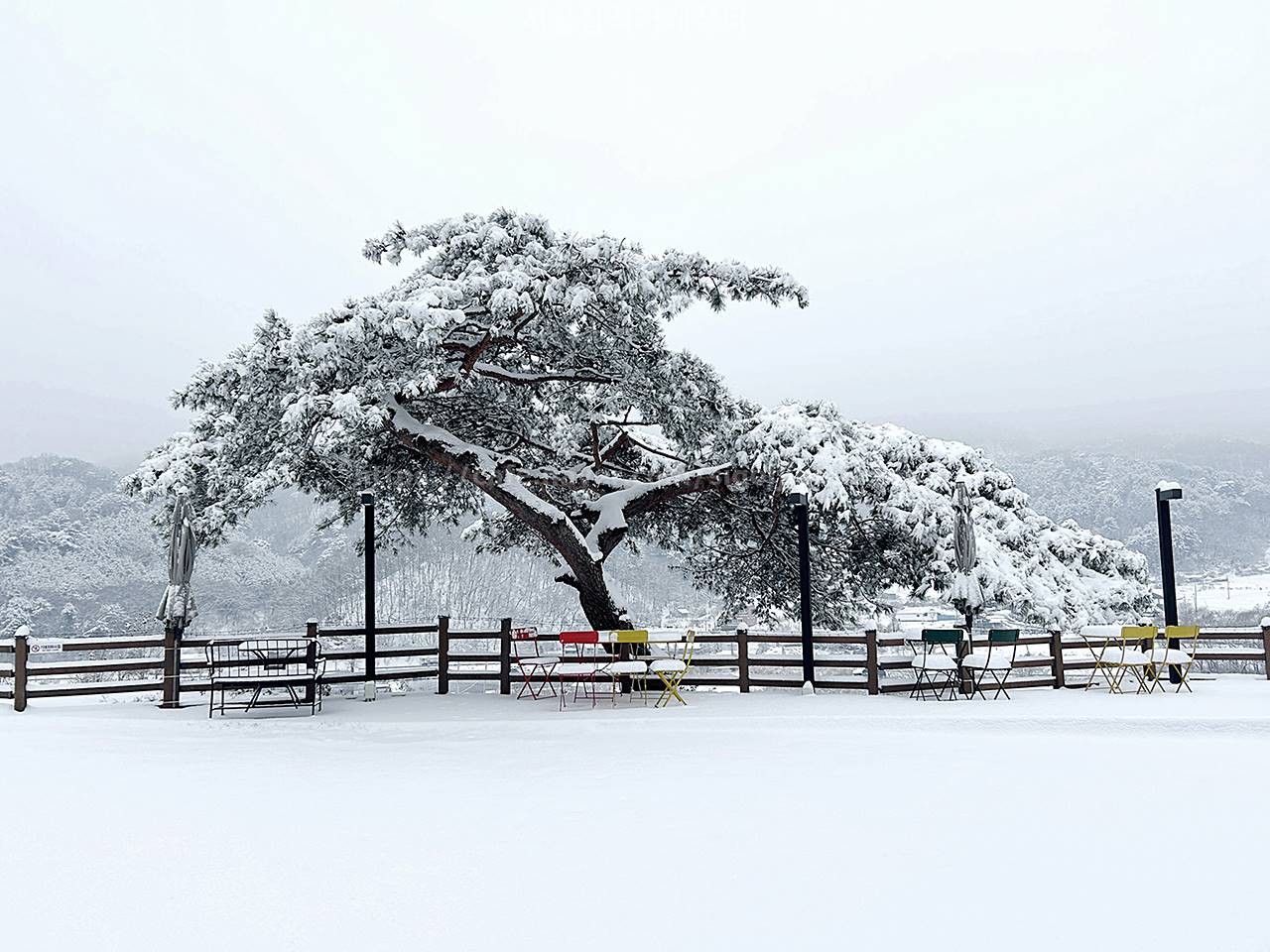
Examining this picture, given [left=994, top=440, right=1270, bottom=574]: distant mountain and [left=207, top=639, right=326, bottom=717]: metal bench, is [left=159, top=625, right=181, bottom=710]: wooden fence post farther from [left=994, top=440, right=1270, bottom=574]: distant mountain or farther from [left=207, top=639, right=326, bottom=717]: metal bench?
[left=994, top=440, right=1270, bottom=574]: distant mountain

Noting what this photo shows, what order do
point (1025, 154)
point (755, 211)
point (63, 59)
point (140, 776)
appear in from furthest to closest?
1. point (755, 211)
2. point (1025, 154)
3. point (63, 59)
4. point (140, 776)

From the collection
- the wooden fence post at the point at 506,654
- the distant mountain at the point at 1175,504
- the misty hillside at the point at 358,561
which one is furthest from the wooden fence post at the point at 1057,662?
the misty hillside at the point at 358,561

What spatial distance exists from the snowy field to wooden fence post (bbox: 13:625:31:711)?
2432mm

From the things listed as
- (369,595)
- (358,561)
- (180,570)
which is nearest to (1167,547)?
(369,595)

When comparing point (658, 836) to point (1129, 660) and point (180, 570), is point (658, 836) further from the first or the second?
point (180, 570)

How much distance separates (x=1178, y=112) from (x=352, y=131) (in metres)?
24.1

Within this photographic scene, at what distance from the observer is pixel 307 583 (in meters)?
39.1

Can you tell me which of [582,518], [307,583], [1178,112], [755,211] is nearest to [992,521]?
[582,518]

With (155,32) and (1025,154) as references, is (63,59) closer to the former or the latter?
(155,32)

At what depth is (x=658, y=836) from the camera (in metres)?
5.16

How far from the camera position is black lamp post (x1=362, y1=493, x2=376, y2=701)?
12625 mm

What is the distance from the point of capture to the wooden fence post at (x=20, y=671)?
11508 mm

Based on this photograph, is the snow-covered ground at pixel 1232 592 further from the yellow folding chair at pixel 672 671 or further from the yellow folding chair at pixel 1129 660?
the yellow folding chair at pixel 672 671

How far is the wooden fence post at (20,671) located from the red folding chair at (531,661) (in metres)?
6.16
